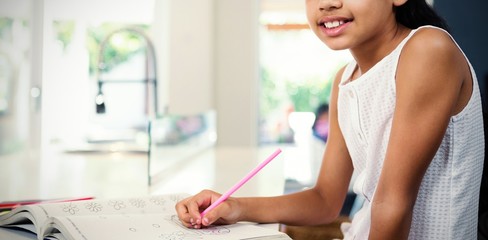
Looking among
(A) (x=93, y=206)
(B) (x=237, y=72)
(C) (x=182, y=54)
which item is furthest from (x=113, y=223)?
(B) (x=237, y=72)

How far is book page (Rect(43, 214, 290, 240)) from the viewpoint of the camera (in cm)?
85

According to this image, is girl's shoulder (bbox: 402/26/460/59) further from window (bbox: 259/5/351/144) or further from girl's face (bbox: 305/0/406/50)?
window (bbox: 259/5/351/144)

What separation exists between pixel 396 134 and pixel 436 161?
0.15m

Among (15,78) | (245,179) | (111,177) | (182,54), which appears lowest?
(111,177)

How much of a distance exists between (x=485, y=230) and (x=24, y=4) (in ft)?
3.64

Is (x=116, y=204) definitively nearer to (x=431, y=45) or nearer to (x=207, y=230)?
(x=207, y=230)

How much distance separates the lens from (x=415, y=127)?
102cm

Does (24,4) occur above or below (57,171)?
above

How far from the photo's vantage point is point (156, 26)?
2188 mm

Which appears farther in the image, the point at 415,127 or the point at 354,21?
the point at 354,21

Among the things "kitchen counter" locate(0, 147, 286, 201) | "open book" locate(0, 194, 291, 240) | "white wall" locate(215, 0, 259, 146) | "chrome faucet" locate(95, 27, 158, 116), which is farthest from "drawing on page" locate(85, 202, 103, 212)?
"white wall" locate(215, 0, 259, 146)

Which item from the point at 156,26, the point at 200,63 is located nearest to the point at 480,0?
the point at 200,63

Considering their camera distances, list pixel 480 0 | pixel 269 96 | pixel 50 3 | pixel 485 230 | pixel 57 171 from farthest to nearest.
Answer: pixel 269 96 → pixel 480 0 → pixel 57 171 → pixel 50 3 → pixel 485 230

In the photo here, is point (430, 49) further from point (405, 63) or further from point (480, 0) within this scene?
point (480, 0)
